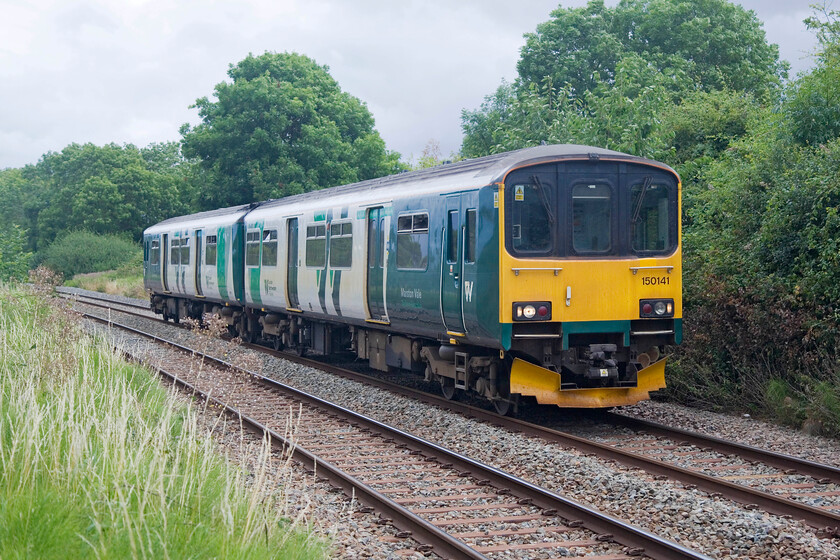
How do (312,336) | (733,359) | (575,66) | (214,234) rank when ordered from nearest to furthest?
(733,359), (312,336), (214,234), (575,66)

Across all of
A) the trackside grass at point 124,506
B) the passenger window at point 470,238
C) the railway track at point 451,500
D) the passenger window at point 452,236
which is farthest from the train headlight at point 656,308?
the trackside grass at point 124,506

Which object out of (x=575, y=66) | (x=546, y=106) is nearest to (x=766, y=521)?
(x=546, y=106)

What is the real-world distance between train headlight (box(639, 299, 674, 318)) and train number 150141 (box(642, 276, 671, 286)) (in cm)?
18

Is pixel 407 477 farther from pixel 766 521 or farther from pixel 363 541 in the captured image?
pixel 766 521

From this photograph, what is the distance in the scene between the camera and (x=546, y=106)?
19.6 meters

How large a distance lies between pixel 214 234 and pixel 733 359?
43.8 feet

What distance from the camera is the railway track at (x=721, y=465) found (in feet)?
23.0

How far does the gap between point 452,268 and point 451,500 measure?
4134 mm

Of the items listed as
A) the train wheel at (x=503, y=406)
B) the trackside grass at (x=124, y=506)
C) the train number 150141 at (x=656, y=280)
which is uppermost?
the train number 150141 at (x=656, y=280)

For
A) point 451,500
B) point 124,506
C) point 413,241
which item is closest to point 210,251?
point 413,241

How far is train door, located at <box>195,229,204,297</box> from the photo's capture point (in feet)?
76.0

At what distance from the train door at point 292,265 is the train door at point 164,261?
10.1 metres

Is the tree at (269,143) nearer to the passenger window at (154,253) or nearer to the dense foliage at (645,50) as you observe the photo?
the dense foliage at (645,50)

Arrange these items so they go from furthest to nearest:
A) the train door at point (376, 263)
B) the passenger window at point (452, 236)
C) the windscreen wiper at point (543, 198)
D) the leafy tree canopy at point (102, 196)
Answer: the leafy tree canopy at point (102, 196), the train door at point (376, 263), the passenger window at point (452, 236), the windscreen wiper at point (543, 198)
